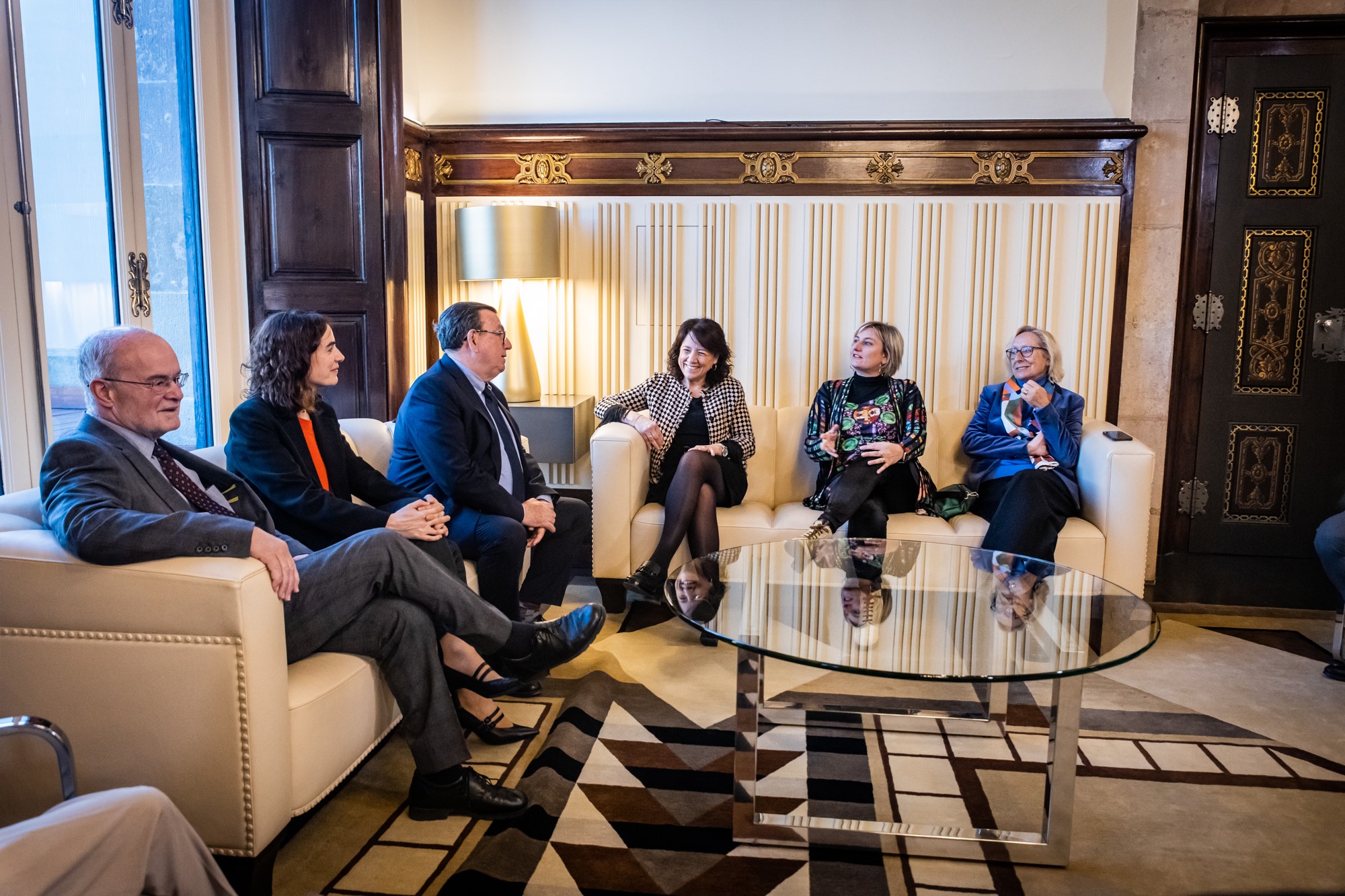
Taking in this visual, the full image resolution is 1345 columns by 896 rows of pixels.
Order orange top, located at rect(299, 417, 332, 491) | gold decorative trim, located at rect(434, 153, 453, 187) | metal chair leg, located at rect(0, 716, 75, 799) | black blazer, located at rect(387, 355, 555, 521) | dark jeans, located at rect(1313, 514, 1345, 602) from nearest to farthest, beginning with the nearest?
metal chair leg, located at rect(0, 716, 75, 799) < orange top, located at rect(299, 417, 332, 491) < black blazer, located at rect(387, 355, 555, 521) < dark jeans, located at rect(1313, 514, 1345, 602) < gold decorative trim, located at rect(434, 153, 453, 187)

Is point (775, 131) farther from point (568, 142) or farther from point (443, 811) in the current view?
point (443, 811)

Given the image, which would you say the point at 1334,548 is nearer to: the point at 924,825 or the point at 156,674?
the point at 924,825

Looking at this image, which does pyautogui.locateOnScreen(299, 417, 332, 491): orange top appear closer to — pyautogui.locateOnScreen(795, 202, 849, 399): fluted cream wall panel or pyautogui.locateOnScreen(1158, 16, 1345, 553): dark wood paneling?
pyautogui.locateOnScreen(795, 202, 849, 399): fluted cream wall panel

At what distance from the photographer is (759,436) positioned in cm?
414

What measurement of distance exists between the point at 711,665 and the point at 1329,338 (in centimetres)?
316

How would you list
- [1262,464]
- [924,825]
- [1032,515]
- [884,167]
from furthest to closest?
[1262,464]
[884,167]
[1032,515]
[924,825]

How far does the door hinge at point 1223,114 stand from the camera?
4.38m

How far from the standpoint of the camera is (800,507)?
3.96 metres

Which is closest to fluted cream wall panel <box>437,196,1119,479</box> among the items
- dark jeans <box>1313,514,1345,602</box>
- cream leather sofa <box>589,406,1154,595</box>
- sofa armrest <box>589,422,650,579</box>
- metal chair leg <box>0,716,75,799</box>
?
cream leather sofa <box>589,406,1154,595</box>

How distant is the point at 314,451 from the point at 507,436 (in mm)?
688

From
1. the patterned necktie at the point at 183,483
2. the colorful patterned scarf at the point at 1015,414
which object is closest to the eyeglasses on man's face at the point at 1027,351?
the colorful patterned scarf at the point at 1015,414

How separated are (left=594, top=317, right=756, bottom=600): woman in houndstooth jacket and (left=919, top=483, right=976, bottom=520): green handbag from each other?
0.69 m

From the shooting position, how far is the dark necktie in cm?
333

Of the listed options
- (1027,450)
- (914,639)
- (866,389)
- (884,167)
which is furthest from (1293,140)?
(914,639)
